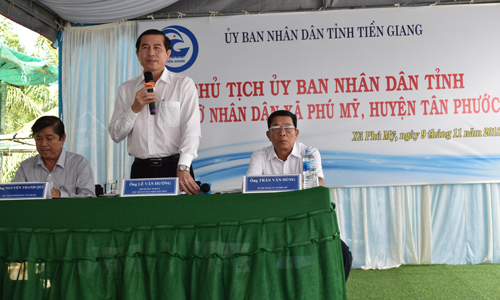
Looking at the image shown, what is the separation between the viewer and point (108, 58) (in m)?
3.76

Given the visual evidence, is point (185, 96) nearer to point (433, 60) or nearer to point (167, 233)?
point (167, 233)

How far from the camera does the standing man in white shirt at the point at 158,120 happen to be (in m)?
2.04

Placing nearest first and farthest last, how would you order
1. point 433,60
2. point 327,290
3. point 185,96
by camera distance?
1. point 327,290
2. point 185,96
3. point 433,60

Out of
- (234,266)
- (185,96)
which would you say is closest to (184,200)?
(234,266)

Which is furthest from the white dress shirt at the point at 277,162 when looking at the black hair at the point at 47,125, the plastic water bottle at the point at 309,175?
the black hair at the point at 47,125

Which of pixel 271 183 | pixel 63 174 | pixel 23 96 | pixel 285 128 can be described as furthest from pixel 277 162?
pixel 23 96

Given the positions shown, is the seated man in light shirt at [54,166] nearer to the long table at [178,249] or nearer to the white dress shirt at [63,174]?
the white dress shirt at [63,174]

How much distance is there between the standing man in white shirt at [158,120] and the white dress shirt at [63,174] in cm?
36

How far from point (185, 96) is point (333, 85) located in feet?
5.81

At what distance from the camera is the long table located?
50.6 inches

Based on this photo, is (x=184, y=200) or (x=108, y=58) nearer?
(x=184, y=200)

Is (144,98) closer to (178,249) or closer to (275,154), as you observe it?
(178,249)

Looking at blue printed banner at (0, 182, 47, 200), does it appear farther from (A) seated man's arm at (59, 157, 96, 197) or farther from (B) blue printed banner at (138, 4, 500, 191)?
(B) blue printed banner at (138, 4, 500, 191)

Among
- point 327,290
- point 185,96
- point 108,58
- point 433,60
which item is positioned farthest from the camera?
point 108,58
